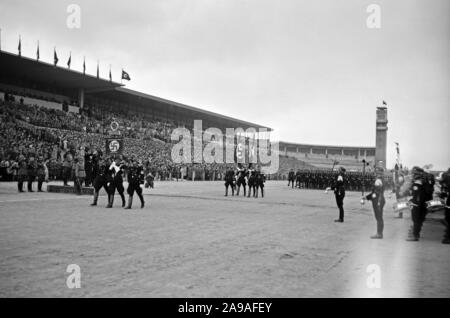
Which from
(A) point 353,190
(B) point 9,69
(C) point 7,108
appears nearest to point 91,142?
(C) point 7,108

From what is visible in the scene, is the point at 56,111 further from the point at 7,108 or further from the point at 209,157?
the point at 209,157

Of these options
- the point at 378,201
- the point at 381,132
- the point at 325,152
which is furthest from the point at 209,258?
the point at 325,152

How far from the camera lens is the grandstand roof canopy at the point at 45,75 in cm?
3850

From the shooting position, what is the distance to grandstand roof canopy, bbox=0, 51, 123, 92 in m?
38.5

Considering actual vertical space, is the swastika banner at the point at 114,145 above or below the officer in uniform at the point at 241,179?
above

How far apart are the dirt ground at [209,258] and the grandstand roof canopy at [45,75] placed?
32076 millimetres

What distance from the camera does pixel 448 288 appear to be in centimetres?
511

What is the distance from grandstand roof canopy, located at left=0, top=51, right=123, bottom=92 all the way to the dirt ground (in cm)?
3208

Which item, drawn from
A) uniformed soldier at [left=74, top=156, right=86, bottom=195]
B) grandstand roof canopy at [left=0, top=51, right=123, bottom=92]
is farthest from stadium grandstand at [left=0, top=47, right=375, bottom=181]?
uniformed soldier at [left=74, top=156, right=86, bottom=195]

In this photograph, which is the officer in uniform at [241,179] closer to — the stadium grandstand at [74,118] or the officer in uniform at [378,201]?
the stadium grandstand at [74,118]

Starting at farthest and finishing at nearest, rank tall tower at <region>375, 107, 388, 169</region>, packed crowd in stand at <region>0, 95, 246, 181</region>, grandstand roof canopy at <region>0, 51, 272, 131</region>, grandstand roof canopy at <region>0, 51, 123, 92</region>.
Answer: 1. tall tower at <region>375, 107, 388, 169</region>
2. grandstand roof canopy at <region>0, 51, 272, 131</region>
3. grandstand roof canopy at <region>0, 51, 123, 92</region>
4. packed crowd in stand at <region>0, 95, 246, 181</region>

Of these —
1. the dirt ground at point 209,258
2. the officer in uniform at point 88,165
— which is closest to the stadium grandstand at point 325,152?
the officer in uniform at point 88,165

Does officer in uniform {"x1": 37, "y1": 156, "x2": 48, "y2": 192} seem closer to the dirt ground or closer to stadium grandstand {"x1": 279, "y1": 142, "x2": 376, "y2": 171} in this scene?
the dirt ground

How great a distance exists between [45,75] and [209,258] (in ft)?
139
